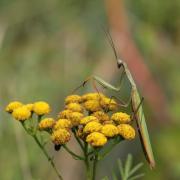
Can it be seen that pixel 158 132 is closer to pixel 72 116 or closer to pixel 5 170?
pixel 5 170

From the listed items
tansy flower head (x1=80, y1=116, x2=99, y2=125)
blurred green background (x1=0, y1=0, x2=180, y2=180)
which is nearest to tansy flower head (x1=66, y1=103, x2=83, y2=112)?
tansy flower head (x1=80, y1=116, x2=99, y2=125)

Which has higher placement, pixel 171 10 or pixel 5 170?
pixel 171 10

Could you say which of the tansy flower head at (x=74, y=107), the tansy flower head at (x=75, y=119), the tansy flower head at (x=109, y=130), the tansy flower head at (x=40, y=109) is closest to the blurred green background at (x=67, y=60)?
the tansy flower head at (x=40, y=109)

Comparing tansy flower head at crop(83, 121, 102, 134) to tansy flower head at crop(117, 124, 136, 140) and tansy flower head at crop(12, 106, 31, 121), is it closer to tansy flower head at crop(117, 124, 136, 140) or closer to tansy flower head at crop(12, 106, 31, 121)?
tansy flower head at crop(117, 124, 136, 140)

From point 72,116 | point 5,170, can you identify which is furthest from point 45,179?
point 72,116

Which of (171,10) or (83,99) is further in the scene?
(171,10)

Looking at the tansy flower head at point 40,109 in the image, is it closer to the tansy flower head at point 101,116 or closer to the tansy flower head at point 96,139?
the tansy flower head at point 101,116

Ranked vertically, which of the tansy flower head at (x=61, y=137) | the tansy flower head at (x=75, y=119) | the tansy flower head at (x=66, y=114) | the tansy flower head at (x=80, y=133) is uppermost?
the tansy flower head at (x=66, y=114)

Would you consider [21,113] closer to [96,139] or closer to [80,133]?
[80,133]
